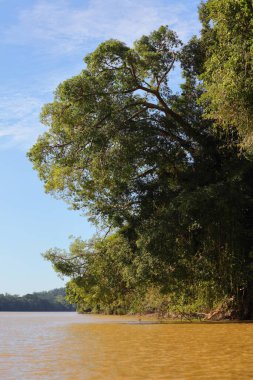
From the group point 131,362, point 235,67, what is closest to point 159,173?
point 235,67

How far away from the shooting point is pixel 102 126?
684 inches

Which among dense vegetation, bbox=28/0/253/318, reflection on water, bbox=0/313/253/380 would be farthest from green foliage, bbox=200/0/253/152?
reflection on water, bbox=0/313/253/380

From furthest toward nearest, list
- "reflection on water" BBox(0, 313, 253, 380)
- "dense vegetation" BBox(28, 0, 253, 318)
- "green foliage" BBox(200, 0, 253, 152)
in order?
"dense vegetation" BBox(28, 0, 253, 318) < "green foliage" BBox(200, 0, 253, 152) < "reflection on water" BBox(0, 313, 253, 380)

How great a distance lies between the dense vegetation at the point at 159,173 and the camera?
17.2 metres

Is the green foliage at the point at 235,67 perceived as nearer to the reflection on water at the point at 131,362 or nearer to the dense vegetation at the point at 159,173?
the dense vegetation at the point at 159,173

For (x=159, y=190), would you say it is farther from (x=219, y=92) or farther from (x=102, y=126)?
(x=219, y=92)

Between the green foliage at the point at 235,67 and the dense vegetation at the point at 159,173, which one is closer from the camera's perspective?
the green foliage at the point at 235,67

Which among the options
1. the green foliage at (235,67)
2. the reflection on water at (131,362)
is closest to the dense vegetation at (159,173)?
the green foliage at (235,67)

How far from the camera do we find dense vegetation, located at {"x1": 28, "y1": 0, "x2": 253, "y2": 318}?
56.3 feet

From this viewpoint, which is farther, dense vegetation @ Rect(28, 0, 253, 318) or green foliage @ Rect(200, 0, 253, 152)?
dense vegetation @ Rect(28, 0, 253, 318)

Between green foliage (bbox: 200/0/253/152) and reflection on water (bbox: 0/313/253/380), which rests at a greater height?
green foliage (bbox: 200/0/253/152)

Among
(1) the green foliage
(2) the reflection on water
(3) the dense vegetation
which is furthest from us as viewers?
(3) the dense vegetation

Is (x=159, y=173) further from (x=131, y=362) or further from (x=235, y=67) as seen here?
(x=131, y=362)

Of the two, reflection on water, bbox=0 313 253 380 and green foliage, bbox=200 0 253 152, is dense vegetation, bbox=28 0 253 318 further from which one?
reflection on water, bbox=0 313 253 380
